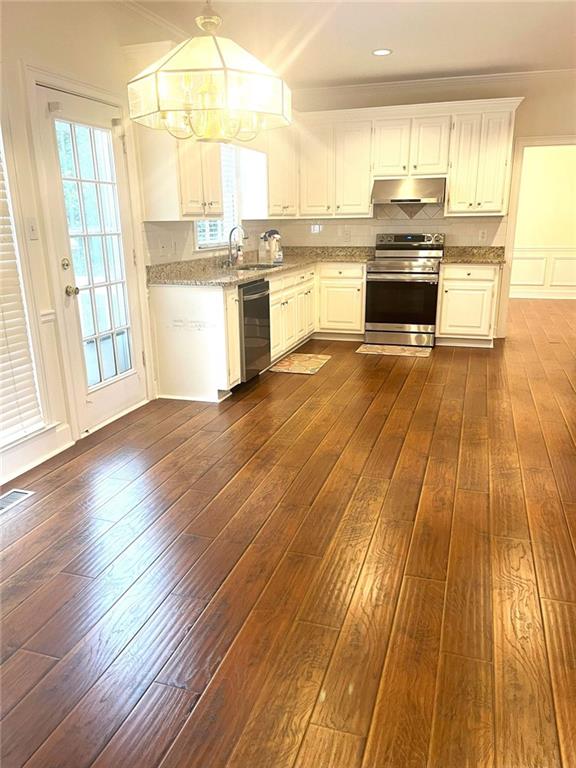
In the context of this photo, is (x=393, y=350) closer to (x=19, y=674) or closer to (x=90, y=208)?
(x=90, y=208)

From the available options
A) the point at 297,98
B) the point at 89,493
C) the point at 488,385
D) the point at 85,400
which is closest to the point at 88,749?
the point at 89,493

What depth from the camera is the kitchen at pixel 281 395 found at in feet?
5.70

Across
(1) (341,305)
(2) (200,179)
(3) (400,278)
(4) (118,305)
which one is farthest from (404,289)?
(4) (118,305)

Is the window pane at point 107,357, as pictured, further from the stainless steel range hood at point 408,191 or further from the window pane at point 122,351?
the stainless steel range hood at point 408,191

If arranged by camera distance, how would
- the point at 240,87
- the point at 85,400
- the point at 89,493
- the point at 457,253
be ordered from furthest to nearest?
the point at 457,253 < the point at 85,400 < the point at 89,493 < the point at 240,87

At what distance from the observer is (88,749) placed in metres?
1.56

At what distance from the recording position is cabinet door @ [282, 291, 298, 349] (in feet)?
18.6

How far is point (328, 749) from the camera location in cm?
155

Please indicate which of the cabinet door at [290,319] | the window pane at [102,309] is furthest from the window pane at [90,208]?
the cabinet door at [290,319]

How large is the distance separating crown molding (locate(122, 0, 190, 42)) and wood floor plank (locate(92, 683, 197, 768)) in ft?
13.8

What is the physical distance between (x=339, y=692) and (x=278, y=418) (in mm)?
2509

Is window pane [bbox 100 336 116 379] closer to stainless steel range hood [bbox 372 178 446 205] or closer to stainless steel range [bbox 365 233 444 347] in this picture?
stainless steel range [bbox 365 233 444 347]

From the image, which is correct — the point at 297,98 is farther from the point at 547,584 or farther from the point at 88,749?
the point at 88,749

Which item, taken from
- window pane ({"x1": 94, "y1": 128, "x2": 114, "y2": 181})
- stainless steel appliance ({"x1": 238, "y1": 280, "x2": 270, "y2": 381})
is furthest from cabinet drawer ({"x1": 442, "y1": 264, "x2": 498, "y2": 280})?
window pane ({"x1": 94, "y1": 128, "x2": 114, "y2": 181})
